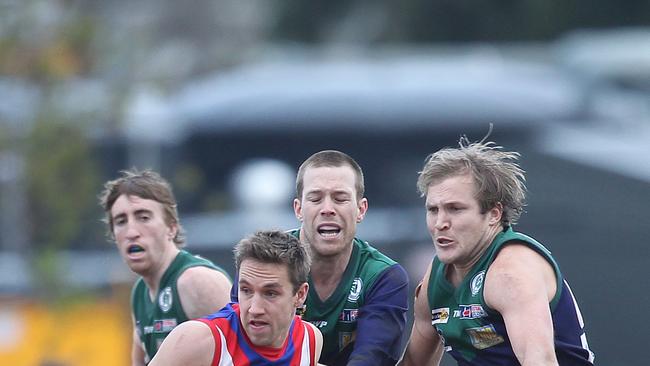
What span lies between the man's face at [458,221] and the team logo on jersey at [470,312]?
22 cm

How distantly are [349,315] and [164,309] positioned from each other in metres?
1.16

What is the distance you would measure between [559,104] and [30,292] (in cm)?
1712

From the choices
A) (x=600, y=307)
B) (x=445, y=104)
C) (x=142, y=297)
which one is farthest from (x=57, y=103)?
(x=445, y=104)

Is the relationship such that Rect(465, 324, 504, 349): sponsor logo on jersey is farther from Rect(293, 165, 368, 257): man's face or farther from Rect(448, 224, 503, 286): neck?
Rect(293, 165, 368, 257): man's face

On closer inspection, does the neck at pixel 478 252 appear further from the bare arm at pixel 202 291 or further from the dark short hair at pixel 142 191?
the dark short hair at pixel 142 191

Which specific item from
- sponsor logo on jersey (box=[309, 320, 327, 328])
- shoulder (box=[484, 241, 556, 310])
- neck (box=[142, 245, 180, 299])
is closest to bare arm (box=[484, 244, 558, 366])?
shoulder (box=[484, 241, 556, 310])

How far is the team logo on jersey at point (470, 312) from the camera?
5.82 meters

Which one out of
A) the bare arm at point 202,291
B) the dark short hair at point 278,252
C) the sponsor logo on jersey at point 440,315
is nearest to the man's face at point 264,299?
the dark short hair at point 278,252

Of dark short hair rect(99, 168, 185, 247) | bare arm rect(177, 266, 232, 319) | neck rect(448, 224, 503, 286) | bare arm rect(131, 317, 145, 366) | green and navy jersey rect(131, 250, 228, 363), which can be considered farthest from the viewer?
bare arm rect(131, 317, 145, 366)

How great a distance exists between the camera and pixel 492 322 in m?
5.78

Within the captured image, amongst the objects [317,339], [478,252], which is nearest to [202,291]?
[317,339]

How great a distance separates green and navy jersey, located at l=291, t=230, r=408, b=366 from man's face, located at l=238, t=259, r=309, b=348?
0.76 metres

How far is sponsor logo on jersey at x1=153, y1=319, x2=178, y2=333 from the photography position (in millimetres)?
6909

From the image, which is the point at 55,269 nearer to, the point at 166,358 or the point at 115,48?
the point at 115,48
